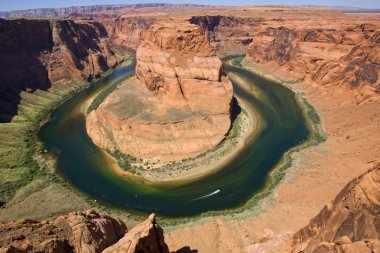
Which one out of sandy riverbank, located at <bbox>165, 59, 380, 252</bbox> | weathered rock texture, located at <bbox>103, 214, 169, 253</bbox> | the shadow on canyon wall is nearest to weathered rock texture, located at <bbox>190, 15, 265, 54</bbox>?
the shadow on canyon wall

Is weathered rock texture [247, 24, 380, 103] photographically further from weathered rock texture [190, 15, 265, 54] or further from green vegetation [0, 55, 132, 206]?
green vegetation [0, 55, 132, 206]

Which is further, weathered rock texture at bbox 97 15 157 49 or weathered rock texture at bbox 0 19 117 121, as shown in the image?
weathered rock texture at bbox 97 15 157 49

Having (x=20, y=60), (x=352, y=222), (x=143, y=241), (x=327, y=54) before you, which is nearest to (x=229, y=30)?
(x=327, y=54)

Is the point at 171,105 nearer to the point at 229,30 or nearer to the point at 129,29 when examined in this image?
the point at 229,30

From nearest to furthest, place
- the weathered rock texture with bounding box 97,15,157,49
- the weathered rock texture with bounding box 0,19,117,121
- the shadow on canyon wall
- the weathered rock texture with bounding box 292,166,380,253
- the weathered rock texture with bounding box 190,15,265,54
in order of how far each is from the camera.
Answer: the weathered rock texture with bounding box 292,166,380,253
the shadow on canyon wall
the weathered rock texture with bounding box 0,19,117,121
the weathered rock texture with bounding box 190,15,265,54
the weathered rock texture with bounding box 97,15,157,49

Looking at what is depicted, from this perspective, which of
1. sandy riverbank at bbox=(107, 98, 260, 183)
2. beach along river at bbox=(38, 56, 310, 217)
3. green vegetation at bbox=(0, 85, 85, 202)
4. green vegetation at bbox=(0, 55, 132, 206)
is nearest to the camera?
beach along river at bbox=(38, 56, 310, 217)

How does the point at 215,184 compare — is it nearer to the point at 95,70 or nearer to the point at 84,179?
the point at 84,179

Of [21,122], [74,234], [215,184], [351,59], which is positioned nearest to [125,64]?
[21,122]
